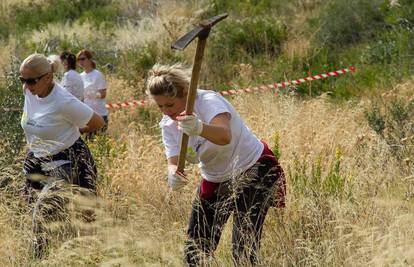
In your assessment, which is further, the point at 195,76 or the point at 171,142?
the point at 171,142

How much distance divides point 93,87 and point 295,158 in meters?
4.58

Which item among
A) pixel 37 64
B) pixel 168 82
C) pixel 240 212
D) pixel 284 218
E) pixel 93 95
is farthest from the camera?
pixel 93 95

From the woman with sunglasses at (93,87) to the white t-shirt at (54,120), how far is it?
4.05 m

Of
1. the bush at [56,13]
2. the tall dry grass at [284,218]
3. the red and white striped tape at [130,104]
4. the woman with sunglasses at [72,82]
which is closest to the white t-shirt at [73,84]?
the woman with sunglasses at [72,82]

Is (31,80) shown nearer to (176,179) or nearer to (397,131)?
(176,179)

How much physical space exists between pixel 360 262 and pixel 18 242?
214 cm

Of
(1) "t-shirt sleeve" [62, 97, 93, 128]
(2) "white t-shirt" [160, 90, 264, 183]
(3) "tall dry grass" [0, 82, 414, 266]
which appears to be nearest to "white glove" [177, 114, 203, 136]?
(2) "white t-shirt" [160, 90, 264, 183]

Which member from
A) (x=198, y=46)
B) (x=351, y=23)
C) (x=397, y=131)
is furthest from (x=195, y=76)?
(x=351, y=23)

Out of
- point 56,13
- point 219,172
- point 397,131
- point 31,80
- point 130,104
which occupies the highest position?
point 31,80

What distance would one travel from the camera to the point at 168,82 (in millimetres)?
3883

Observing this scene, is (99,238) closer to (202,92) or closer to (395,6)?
(202,92)

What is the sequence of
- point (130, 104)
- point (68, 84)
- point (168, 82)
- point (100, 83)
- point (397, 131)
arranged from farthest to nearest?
point (130, 104) < point (100, 83) < point (68, 84) < point (397, 131) < point (168, 82)

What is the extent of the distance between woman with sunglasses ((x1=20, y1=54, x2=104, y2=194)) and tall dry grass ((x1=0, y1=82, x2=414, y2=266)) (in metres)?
0.34

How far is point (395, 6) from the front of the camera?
13.3 metres
